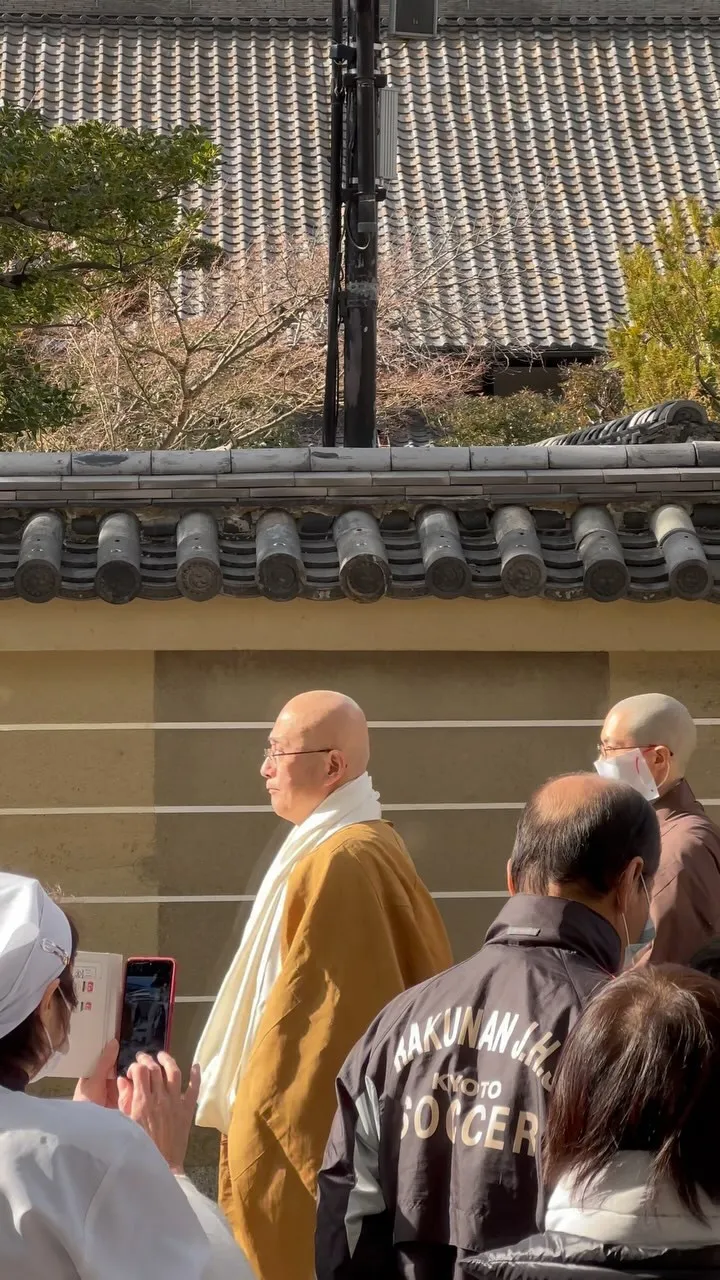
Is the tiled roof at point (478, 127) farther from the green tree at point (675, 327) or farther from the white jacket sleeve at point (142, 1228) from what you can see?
the white jacket sleeve at point (142, 1228)

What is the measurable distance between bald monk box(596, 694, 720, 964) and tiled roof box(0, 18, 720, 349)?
572 inches

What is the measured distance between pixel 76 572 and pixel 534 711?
1.59 metres

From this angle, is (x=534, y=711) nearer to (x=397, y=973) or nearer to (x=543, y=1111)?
(x=397, y=973)

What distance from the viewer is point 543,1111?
7.04ft

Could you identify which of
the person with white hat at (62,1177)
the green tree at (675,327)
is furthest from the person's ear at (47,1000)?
the green tree at (675,327)

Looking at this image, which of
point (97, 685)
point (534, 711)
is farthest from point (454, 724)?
point (97, 685)

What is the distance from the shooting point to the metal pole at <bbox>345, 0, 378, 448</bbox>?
25.7ft

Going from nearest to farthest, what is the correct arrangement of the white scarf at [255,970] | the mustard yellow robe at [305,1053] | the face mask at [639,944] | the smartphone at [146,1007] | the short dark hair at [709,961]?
1. the smartphone at [146,1007]
2. the short dark hair at [709,961]
3. the face mask at [639,944]
4. the mustard yellow robe at [305,1053]
5. the white scarf at [255,970]

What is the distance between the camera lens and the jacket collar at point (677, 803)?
3.73m

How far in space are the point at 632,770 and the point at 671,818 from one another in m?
0.15

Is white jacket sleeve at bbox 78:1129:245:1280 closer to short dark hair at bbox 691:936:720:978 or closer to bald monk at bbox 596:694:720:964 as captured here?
short dark hair at bbox 691:936:720:978

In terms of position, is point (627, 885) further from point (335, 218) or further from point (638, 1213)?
point (335, 218)

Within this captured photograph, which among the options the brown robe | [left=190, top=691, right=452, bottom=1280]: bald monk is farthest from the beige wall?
[left=190, top=691, right=452, bottom=1280]: bald monk

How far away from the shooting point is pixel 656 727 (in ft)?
12.5
